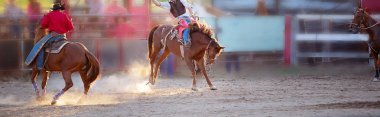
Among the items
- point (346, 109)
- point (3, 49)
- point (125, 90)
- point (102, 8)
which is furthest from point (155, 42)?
point (346, 109)

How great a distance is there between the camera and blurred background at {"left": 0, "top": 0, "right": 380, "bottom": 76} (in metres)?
16.1

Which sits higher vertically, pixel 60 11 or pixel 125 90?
pixel 60 11

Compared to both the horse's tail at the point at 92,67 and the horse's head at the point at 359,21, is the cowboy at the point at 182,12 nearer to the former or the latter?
the horse's tail at the point at 92,67

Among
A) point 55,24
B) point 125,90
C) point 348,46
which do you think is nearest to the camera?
point 55,24

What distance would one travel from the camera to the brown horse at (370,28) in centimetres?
1544

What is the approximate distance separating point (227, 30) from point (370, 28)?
3.49 meters

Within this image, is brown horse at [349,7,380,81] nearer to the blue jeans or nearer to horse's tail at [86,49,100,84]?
the blue jeans

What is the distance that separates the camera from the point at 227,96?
40.1 feet

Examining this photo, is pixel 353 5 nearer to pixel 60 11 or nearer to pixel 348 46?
pixel 348 46

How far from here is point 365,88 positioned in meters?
13.5

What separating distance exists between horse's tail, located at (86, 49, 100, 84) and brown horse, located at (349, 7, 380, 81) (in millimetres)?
6346

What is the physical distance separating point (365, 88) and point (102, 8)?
6.04m

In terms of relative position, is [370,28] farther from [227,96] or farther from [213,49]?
[227,96]

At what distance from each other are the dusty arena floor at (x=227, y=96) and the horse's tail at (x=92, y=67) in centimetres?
40
